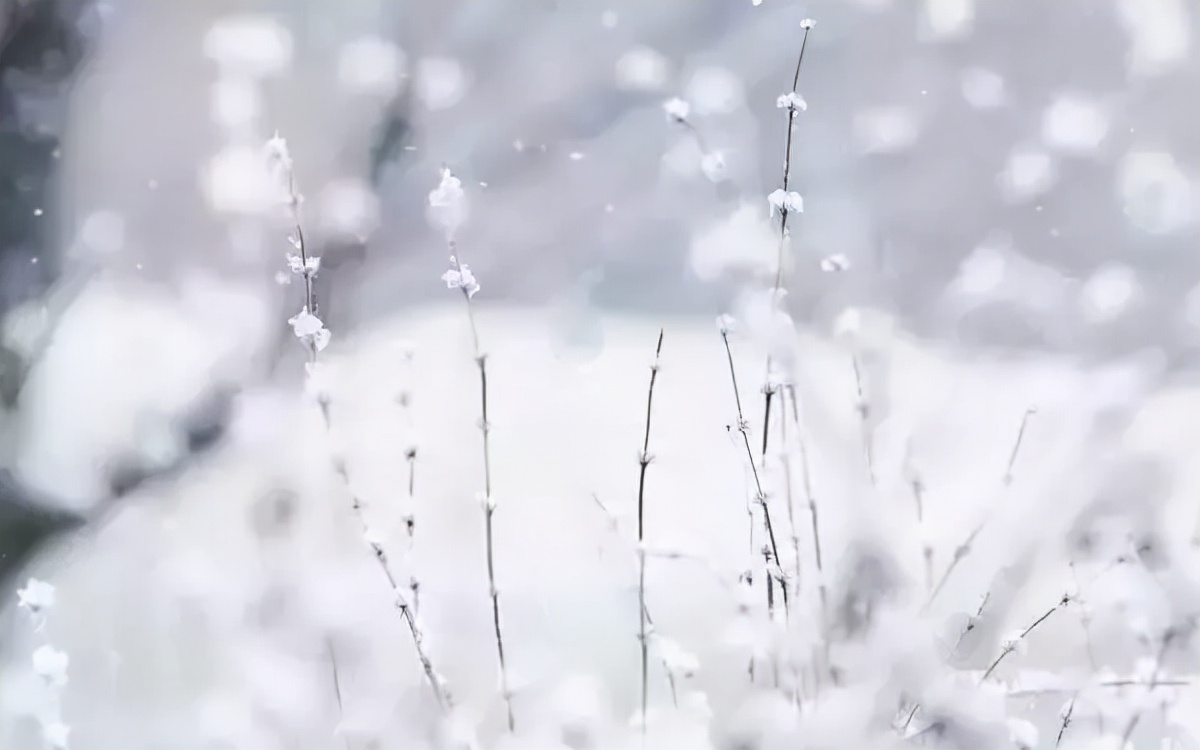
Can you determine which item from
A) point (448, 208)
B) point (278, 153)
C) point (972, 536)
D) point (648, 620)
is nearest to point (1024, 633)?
point (972, 536)

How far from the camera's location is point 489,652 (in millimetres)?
870

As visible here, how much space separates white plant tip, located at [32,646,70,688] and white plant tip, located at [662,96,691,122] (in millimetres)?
838

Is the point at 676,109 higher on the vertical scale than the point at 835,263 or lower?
higher

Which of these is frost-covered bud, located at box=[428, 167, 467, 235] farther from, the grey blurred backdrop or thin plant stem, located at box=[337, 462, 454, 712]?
thin plant stem, located at box=[337, 462, 454, 712]

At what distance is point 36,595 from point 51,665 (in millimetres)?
72

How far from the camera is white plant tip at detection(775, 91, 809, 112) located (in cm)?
87

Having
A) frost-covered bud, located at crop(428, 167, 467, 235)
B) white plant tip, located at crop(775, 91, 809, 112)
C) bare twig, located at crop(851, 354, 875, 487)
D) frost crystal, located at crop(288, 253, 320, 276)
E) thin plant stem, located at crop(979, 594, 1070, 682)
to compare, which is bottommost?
thin plant stem, located at crop(979, 594, 1070, 682)

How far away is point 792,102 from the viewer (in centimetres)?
87

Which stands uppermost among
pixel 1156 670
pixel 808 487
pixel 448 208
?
pixel 448 208

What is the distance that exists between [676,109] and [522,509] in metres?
0.44

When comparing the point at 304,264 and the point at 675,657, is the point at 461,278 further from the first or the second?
the point at 675,657

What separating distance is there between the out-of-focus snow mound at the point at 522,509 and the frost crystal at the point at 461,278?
0.03 m

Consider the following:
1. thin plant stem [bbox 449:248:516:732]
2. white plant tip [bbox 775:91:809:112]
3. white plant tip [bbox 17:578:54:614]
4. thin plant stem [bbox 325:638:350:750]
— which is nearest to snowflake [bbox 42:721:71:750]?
white plant tip [bbox 17:578:54:614]

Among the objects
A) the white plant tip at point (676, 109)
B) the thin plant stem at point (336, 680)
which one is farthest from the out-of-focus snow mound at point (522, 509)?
the white plant tip at point (676, 109)
